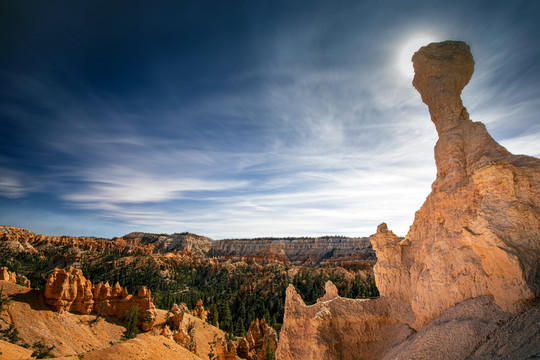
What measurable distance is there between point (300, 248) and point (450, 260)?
162255mm

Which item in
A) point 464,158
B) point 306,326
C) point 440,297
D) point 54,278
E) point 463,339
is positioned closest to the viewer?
point 463,339

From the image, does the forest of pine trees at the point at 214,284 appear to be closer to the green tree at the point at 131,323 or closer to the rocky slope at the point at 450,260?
the green tree at the point at 131,323

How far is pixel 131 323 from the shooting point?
34438mm

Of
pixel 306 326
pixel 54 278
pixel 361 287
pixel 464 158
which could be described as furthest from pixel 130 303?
pixel 361 287

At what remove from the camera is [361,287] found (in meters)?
60.1

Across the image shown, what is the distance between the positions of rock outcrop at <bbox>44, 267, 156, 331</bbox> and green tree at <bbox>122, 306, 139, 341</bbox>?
102cm

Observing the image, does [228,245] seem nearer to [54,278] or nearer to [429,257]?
[54,278]

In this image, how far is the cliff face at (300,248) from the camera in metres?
138

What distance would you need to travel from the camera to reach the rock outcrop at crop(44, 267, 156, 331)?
3027 centimetres

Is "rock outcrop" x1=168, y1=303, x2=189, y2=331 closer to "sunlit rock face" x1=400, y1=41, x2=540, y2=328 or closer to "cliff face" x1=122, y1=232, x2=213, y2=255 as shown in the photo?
"sunlit rock face" x1=400, y1=41, x2=540, y2=328

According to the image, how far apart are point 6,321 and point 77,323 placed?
6.93 meters

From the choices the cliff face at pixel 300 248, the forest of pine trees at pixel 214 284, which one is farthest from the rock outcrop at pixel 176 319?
the cliff face at pixel 300 248

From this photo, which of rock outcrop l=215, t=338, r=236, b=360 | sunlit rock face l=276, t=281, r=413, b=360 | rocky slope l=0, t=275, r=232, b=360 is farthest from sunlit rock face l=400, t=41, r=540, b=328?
rock outcrop l=215, t=338, r=236, b=360

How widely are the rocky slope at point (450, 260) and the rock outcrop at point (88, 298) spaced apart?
32478mm
